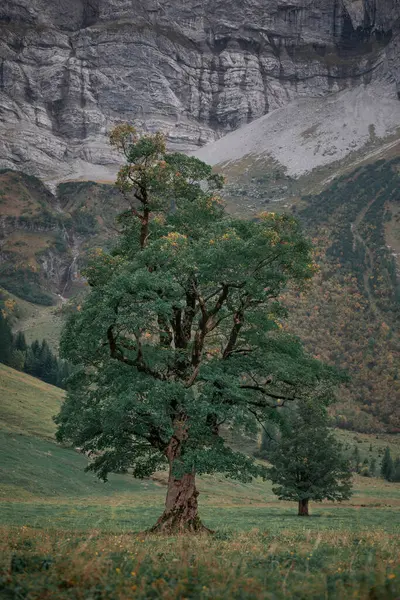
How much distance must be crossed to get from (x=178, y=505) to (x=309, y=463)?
3324 centimetres

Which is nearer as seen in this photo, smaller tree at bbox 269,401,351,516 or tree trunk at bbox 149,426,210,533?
tree trunk at bbox 149,426,210,533

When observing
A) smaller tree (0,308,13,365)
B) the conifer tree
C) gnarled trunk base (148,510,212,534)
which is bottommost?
gnarled trunk base (148,510,212,534)

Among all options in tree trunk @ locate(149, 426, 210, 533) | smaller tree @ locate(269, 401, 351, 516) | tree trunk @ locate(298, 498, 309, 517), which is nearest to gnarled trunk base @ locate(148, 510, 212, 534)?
tree trunk @ locate(149, 426, 210, 533)

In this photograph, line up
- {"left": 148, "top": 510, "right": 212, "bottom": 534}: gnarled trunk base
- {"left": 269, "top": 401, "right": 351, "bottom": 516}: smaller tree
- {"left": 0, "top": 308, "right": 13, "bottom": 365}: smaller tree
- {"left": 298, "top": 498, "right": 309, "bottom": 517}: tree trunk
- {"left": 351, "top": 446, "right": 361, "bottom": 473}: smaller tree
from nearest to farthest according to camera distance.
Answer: {"left": 148, "top": 510, "right": 212, "bottom": 534}: gnarled trunk base < {"left": 298, "top": 498, "right": 309, "bottom": 517}: tree trunk < {"left": 269, "top": 401, "right": 351, "bottom": 516}: smaller tree < {"left": 0, "top": 308, "right": 13, "bottom": 365}: smaller tree < {"left": 351, "top": 446, "right": 361, "bottom": 473}: smaller tree

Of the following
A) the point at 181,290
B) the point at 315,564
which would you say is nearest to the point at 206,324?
the point at 181,290

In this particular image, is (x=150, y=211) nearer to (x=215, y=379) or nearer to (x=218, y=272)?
(x=218, y=272)

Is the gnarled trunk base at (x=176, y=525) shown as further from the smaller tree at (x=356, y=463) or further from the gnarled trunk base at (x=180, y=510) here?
the smaller tree at (x=356, y=463)

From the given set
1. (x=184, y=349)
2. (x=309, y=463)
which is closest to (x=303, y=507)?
(x=309, y=463)

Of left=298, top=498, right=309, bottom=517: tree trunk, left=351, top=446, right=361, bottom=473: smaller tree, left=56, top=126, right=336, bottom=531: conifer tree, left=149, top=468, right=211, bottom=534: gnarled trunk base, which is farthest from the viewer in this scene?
left=351, top=446, right=361, bottom=473: smaller tree

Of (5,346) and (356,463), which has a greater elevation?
(5,346)

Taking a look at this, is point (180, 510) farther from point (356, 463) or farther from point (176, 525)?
point (356, 463)

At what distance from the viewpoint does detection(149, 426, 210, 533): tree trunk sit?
1972cm

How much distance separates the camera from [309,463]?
5094 centimetres

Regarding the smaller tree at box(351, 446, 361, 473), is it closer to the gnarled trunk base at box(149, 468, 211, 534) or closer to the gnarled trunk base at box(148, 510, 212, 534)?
the gnarled trunk base at box(149, 468, 211, 534)
